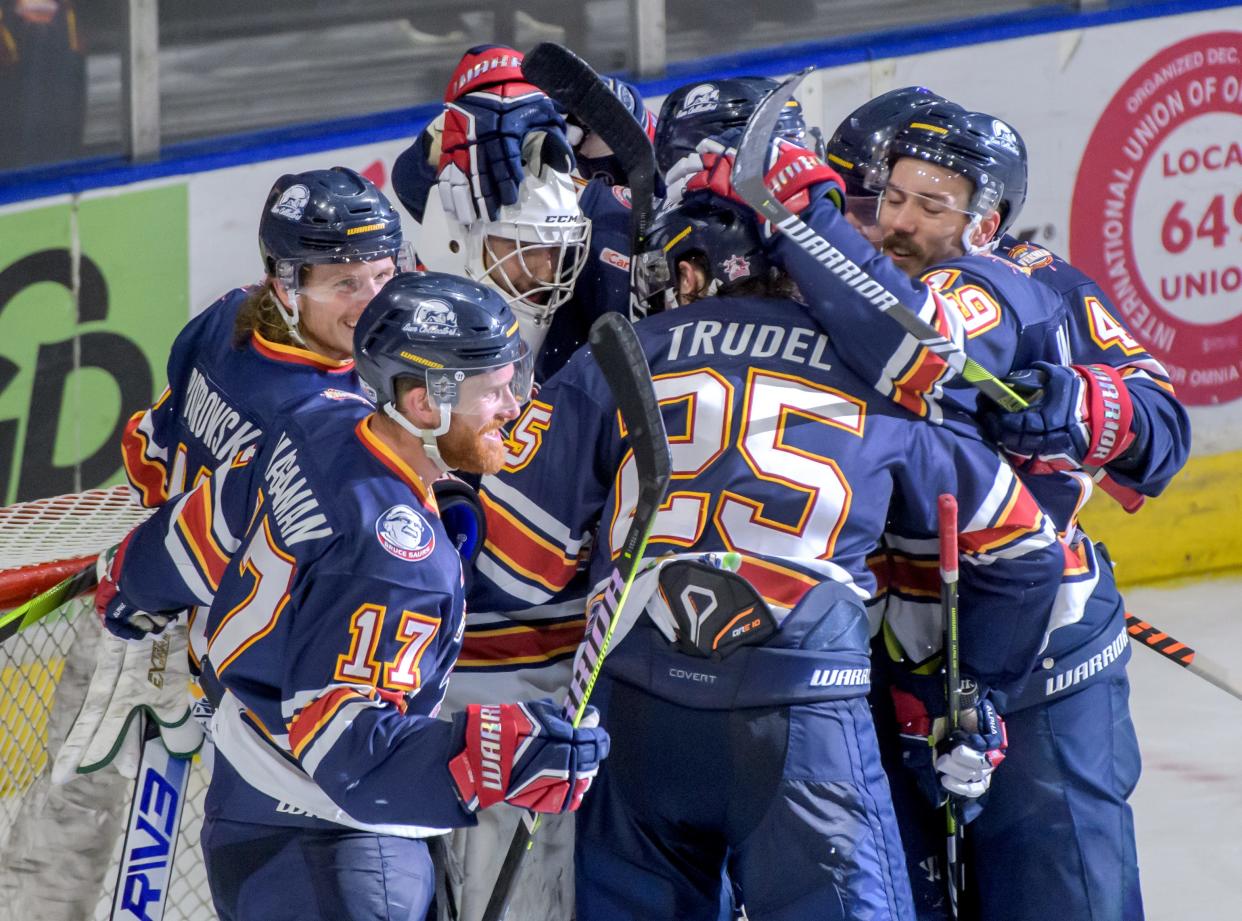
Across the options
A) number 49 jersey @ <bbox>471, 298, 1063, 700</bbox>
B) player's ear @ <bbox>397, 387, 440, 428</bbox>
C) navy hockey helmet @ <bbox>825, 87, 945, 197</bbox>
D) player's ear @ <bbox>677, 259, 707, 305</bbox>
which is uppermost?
navy hockey helmet @ <bbox>825, 87, 945, 197</bbox>

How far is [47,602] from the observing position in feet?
8.85

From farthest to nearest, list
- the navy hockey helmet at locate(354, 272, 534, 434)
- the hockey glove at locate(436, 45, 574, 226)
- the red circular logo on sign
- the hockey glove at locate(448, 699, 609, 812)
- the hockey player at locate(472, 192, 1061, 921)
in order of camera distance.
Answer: the red circular logo on sign → the hockey glove at locate(436, 45, 574, 226) → the hockey player at locate(472, 192, 1061, 921) → the navy hockey helmet at locate(354, 272, 534, 434) → the hockey glove at locate(448, 699, 609, 812)

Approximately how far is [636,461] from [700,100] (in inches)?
35.4

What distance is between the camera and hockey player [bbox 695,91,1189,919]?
2.61 m

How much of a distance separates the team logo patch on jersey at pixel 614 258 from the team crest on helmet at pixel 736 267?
747 mm

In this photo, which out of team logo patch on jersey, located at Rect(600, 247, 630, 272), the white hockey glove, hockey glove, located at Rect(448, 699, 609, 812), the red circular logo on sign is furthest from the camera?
the red circular logo on sign

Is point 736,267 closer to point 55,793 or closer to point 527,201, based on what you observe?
point 527,201

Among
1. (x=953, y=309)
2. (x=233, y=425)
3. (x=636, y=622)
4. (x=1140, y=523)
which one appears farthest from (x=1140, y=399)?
(x=1140, y=523)

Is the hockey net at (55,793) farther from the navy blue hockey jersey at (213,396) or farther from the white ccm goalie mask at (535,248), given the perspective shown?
the white ccm goalie mask at (535,248)

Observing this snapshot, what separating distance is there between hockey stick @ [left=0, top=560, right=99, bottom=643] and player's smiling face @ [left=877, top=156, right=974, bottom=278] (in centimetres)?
127

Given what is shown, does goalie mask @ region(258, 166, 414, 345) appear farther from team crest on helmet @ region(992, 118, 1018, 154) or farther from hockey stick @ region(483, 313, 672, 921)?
team crest on helmet @ region(992, 118, 1018, 154)

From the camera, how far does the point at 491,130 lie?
3.02 metres

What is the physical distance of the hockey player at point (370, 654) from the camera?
6.66 ft

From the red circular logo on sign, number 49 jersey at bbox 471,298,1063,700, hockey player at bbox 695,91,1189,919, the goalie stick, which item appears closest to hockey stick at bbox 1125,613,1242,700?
hockey player at bbox 695,91,1189,919
